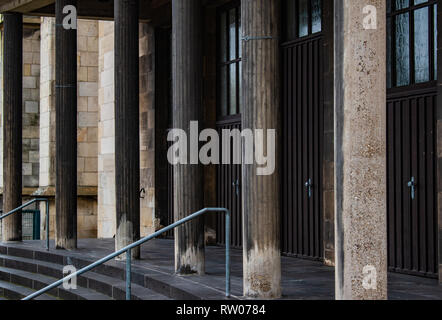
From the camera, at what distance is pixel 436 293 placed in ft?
24.3

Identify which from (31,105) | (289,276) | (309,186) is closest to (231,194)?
(309,186)

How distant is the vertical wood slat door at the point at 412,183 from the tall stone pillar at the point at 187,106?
89.5 inches

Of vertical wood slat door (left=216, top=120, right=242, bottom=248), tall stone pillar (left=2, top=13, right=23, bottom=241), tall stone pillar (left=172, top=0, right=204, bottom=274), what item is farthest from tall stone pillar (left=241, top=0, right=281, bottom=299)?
tall stone pillar (left=2, top=13, right=23, bottom=241)

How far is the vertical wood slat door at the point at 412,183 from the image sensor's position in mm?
8523

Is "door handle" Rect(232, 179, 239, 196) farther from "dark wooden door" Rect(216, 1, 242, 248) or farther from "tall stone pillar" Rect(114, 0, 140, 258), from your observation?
"tall stone pillar" Rect(114, 0, 140, 258)

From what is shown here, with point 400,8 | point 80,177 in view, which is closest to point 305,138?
point 400,8

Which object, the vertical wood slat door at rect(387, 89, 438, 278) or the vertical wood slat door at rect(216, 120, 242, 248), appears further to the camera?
the vertical wood slat door at rect(216, 120, 242, 248)

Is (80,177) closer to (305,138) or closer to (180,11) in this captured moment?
(305,138)

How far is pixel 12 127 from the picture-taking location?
13.3 metres

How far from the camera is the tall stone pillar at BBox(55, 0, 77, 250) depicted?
11688 mm

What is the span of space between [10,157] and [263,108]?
23.9 ft

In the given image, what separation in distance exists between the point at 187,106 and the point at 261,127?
6.06 ft

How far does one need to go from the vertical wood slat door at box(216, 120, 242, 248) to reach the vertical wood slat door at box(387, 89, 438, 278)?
358cm

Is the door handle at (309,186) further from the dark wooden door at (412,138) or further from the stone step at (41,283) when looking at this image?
the stone step at (41,283)
